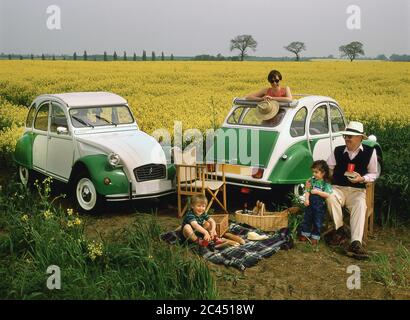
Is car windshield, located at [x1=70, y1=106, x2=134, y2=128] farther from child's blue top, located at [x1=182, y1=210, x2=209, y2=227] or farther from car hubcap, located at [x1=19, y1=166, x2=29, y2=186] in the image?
child's blue top, located at [x1=182, y1=210, x2=209, y2=227]

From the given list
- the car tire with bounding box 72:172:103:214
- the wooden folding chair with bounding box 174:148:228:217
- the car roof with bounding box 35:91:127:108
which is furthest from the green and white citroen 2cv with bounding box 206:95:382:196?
the car roof with bounding box 35:91:127:108

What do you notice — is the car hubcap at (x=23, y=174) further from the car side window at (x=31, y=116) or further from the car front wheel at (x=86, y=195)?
the car front wheel at (x=86, y=195)

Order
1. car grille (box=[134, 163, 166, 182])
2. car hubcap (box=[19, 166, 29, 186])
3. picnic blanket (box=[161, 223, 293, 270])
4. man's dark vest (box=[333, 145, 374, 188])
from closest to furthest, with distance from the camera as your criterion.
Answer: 1. picnic blanket (box=[161, 223, 293, 270])
2. man's dark vest (box=[333, 145, 374, 188])
3. car grille (box=[134, 163, 166, 182])
4. car hubcap (box=[19, 166, 29, 186])

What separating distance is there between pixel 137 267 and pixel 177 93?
50.4 ft

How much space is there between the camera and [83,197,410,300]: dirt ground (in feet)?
19.2

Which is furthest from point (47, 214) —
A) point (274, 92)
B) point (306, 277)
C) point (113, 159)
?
point (274, 92)

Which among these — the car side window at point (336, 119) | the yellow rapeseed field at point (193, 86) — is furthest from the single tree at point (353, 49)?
the car side window at point (336, 119)

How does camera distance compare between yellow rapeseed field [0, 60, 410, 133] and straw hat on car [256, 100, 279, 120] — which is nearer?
straw hat on car [256, 100, 279, 120]

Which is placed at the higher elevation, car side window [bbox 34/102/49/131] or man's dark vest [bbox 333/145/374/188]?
car side window [bbox 34/102/49/131]

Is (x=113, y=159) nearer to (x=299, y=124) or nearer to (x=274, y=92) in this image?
(x=274, y=92)

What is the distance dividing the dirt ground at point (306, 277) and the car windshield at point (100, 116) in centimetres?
261

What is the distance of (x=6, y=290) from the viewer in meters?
5.61

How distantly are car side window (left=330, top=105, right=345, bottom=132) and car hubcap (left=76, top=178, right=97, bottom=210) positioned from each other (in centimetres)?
385
